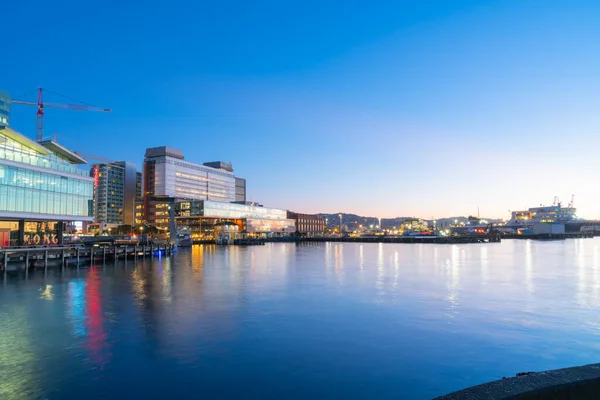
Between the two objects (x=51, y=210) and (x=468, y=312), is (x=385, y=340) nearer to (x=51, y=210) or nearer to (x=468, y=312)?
(x=468, y=312)

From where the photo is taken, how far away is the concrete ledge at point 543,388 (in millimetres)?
5422

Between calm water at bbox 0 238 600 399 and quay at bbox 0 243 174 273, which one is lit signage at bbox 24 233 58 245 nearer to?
quay at bbox 0 243 174 273

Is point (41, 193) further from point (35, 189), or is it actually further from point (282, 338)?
point (282, 338)

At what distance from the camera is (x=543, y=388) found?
551cm

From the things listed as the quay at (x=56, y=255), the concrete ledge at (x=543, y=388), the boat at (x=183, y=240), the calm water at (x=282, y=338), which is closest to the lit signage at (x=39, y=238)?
the quay at (x=56, y=255)

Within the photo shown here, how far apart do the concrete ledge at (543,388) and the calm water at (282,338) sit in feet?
29.5

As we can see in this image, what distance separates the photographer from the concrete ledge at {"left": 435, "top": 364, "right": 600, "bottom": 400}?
5422 millimetres

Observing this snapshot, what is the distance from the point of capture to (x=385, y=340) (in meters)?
20.3

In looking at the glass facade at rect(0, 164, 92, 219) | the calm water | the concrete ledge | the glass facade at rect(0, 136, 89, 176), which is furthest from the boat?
the concrete ledge

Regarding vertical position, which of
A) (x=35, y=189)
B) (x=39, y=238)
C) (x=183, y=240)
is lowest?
(x=183, y=240)

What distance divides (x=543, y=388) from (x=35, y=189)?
72.2 m

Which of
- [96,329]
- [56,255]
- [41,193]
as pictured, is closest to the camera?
[96,329]

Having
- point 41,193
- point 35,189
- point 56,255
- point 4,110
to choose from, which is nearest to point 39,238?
point 41,193

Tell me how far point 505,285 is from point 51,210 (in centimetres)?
6646
